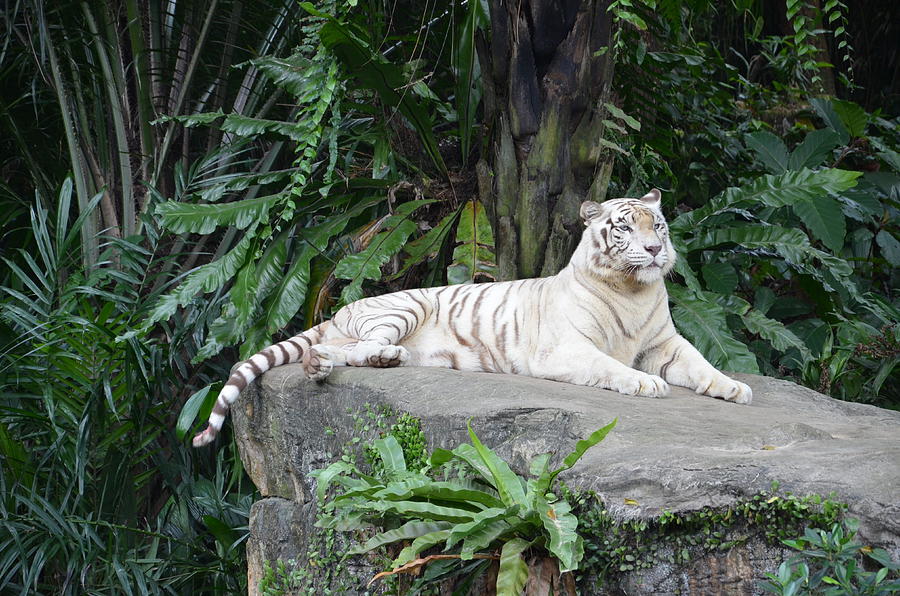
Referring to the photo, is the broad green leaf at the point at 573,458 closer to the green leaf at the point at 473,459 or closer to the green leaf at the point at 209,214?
the green leaf at the point at 473,459

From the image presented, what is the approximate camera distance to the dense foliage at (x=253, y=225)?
5.37 m

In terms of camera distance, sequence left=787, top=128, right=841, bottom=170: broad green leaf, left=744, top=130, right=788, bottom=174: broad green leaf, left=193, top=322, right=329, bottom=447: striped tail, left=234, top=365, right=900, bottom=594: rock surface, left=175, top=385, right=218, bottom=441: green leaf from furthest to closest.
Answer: left=744, top=130, right=788, bottom=174: broad green leaf, left=787, top=128, right=841, bottom=170: broad green leaf, left=175, top=385, right=218, bottom=441: green leaf, left=193, top=322, right=329, bottom=447: striped tail, left=234, top=365, right=900, bottom=594: rock surface

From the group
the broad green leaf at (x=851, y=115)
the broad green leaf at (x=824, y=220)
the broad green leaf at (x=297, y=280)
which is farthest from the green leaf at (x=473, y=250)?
the broad green leaf at (x=851, y=115)

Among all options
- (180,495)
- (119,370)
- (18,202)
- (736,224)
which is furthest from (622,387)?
(18,202)

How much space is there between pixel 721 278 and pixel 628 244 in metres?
1.77

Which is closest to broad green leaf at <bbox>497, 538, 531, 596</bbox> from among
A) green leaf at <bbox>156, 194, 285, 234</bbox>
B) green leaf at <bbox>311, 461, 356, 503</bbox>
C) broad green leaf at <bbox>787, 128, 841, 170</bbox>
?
green leaf at <bbox>311, 461, 356, 503</bbox>

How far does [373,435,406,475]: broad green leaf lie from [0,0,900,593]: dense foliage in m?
2.17

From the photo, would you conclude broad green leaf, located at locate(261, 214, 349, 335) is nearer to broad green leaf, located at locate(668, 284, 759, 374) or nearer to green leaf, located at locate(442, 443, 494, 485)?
broad green leaf, located at locate(668, 284, 759, 374)

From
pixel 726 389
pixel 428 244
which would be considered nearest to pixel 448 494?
pixel 726 389

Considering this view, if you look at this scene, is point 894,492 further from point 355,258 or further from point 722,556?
point 355,258

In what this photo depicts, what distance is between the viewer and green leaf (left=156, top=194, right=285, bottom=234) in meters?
5.49

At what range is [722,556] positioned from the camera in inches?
96.7

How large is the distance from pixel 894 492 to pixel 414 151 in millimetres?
4631

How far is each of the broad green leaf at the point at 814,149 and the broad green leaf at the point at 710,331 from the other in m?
1.79
